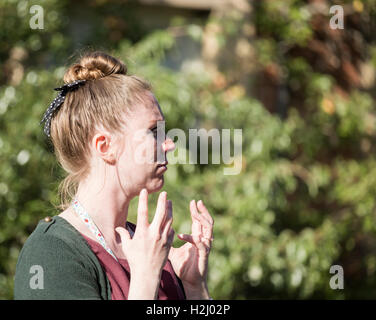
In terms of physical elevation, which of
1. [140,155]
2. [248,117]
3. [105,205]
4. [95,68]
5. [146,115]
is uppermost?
[248,117]

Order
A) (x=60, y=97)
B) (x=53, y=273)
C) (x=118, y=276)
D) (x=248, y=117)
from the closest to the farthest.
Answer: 1. (x=53, y=273)
2. (x=118, y=276)
3. (x=60, y=97)
4. (x=248, y=117)

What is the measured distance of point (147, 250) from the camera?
4.71 feet

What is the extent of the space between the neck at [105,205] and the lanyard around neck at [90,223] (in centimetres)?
2

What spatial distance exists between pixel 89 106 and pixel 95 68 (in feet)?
0.57

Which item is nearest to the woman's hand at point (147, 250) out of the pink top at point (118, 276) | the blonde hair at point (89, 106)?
the pink top at point (118, 276)

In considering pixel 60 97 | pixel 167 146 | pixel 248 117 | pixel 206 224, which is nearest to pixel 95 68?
pixel 60 97

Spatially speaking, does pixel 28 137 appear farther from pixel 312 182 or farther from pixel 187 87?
pixel 312 182

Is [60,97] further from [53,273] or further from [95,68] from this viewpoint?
[53,273]

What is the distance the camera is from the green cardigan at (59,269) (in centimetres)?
141

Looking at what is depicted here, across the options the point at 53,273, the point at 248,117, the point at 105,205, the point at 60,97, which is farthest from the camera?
the point at 248,117

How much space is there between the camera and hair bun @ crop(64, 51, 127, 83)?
1.80 metres

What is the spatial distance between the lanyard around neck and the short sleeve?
110 mm

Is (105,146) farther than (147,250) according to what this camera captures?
Yes

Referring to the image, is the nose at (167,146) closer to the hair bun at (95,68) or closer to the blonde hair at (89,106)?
the blonde hair at (89,106)
